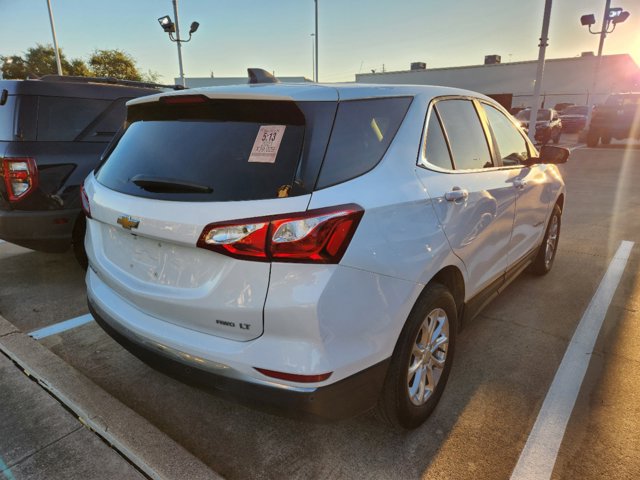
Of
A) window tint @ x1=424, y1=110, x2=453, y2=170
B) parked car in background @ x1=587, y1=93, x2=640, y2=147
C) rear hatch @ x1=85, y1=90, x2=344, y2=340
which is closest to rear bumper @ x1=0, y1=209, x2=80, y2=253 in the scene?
rear hatch @ x1=85, y1=90, x2=344, y2=340

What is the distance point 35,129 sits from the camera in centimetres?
393

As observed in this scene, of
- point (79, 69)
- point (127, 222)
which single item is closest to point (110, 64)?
point (79, 69)

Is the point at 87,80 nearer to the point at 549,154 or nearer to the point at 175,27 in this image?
the point at 549,154

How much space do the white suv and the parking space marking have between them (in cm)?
122

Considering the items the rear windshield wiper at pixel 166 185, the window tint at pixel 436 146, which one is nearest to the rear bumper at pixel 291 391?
the rear windshield wiper at pixel 166 185

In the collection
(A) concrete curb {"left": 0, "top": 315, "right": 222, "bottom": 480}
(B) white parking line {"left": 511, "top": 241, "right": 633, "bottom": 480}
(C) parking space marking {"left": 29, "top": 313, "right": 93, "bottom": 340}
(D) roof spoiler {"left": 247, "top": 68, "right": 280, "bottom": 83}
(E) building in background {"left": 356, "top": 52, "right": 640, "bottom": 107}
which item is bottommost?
(B) white parking line {"left": 511, "top": 241, "right": 633, "bottom": 480}

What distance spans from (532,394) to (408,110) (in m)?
1.81

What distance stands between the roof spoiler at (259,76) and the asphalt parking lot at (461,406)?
186cm

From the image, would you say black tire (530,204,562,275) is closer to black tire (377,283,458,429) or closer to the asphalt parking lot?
the asphalt parking lot

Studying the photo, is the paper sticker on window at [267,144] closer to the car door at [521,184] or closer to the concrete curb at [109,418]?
the concrete curb at [109,418]

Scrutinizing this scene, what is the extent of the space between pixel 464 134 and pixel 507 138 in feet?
3.14

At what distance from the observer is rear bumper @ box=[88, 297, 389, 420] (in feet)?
5.72

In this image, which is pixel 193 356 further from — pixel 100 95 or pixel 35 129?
pixel 100 95

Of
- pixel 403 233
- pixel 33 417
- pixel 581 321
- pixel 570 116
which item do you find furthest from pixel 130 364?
pixel 570 116
